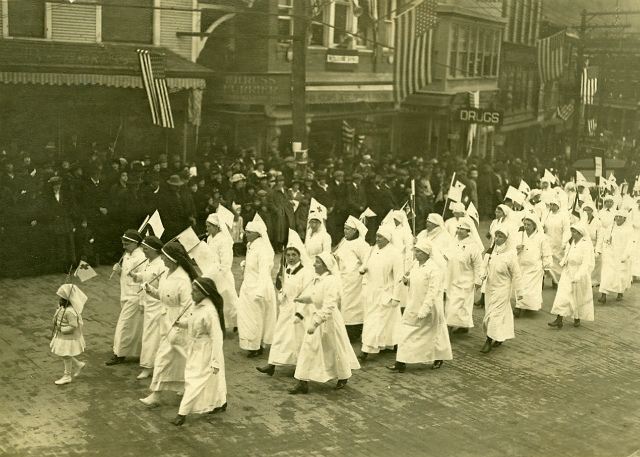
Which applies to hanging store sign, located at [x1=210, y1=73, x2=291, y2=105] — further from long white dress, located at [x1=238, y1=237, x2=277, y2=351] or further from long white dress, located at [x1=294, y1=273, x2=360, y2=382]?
long white dress, located at [x1=294, y1=273, x2=360, y2=382]

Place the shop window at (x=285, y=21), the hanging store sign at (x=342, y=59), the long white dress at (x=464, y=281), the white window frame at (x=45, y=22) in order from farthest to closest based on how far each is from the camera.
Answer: the hanging store sign at (x=342, y=59)
the shop window at (x=285, y=21)
the white window frame at (x=45, y=22)
the long white dress at (x=464, y=281)

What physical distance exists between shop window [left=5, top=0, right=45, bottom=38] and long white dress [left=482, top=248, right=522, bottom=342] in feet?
30.8

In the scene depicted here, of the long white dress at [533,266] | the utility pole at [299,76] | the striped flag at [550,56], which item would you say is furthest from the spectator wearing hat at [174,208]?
the striped flag at [550,56]

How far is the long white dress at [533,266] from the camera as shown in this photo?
13.7 metres

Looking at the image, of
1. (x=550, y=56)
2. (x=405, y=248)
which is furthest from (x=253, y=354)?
(x=550, y=56)

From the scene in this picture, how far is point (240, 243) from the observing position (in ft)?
55.2

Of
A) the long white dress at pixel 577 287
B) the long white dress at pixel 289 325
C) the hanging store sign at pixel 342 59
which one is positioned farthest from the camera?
the hanging store sign at pixel 342 59

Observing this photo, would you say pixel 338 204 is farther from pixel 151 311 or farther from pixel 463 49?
pixel 463 49

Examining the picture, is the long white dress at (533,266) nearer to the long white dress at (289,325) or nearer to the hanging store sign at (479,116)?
the long white dress at (289,325)

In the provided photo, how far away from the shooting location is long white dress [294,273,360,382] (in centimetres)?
938

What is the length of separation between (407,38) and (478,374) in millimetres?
10949

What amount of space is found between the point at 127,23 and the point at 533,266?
9.61 meters

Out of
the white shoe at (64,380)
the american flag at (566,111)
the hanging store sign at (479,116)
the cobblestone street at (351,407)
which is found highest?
the american flag at (566,111)

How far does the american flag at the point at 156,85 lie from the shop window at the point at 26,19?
1.88m
